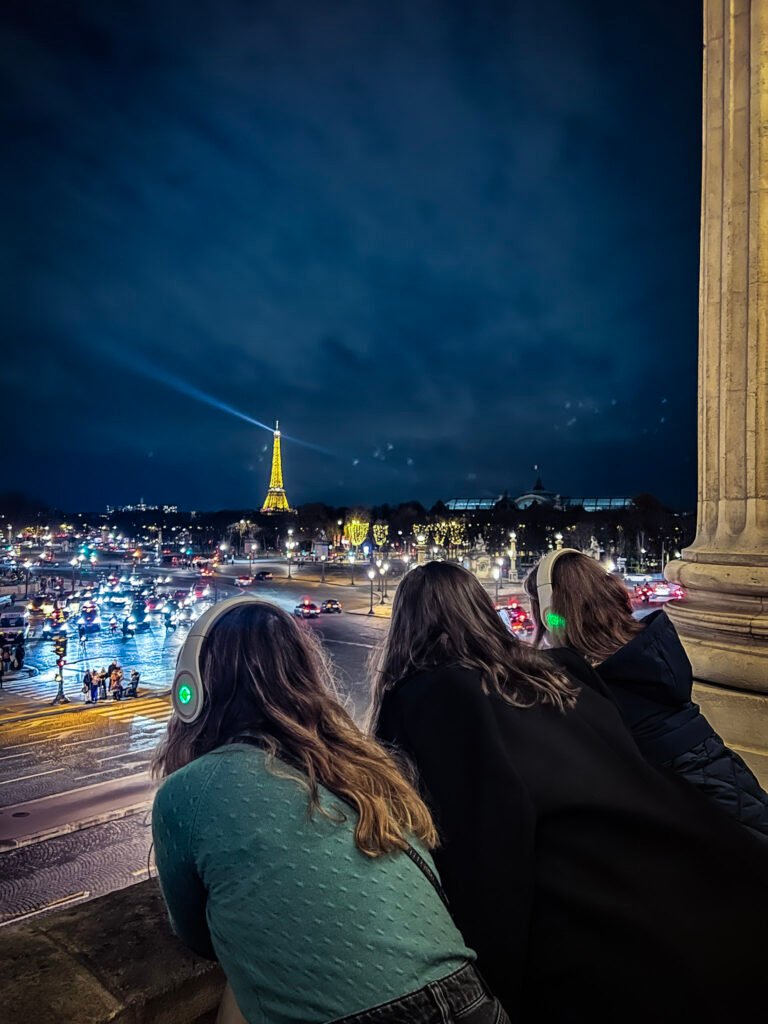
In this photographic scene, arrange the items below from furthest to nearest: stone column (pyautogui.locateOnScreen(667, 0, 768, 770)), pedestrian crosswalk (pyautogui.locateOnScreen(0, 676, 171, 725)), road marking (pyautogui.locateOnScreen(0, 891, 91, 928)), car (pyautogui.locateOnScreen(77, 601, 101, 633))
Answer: car (pyautogui.locateOnScreen(77, 601, 101, 633)), pedestrian crosswalk (pyautogui.locateOnScreen(0, 676, 171, 725)), road marking (pyautogui.locateOnScreen(0, 891, 91, 928)), stone column (pyautogui.locateOnScreen(667, 0, 768, 770))

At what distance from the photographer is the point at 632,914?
2.04 metres

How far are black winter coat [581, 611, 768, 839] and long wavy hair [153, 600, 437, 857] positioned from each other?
1195mm

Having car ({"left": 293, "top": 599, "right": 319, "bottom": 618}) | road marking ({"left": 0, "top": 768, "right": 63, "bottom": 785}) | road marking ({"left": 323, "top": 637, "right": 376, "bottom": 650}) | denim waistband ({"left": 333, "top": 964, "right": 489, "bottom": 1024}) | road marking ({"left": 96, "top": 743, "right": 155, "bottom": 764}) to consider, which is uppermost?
denim waistband ({"left": 333, "top": 964, "right": 489, "bottom": 1024})

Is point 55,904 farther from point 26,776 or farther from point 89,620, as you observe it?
point 89,620

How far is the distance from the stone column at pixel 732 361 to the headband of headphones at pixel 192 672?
15.4 feet

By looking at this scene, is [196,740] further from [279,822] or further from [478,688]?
→ [478,688]

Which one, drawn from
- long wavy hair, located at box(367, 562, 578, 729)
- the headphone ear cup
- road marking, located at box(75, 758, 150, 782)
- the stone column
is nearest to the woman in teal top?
the headphone ear cup

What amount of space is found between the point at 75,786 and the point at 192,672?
17352 millimetres

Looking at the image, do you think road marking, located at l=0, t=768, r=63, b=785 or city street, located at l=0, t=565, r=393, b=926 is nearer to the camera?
city street, located at l=0, t=565, r=393, b=926

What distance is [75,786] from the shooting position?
1706 cm

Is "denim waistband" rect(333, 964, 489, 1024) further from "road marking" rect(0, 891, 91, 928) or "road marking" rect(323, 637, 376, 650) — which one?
"road marking" rect(323, 637, 376, 650)

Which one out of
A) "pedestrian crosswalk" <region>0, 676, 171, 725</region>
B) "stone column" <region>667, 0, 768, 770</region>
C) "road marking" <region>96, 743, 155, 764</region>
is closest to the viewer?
"stone column" <region>667, 0, 768, 770</region>

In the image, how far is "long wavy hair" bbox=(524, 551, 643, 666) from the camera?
11.0ft

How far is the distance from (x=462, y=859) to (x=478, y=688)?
1.58ft
